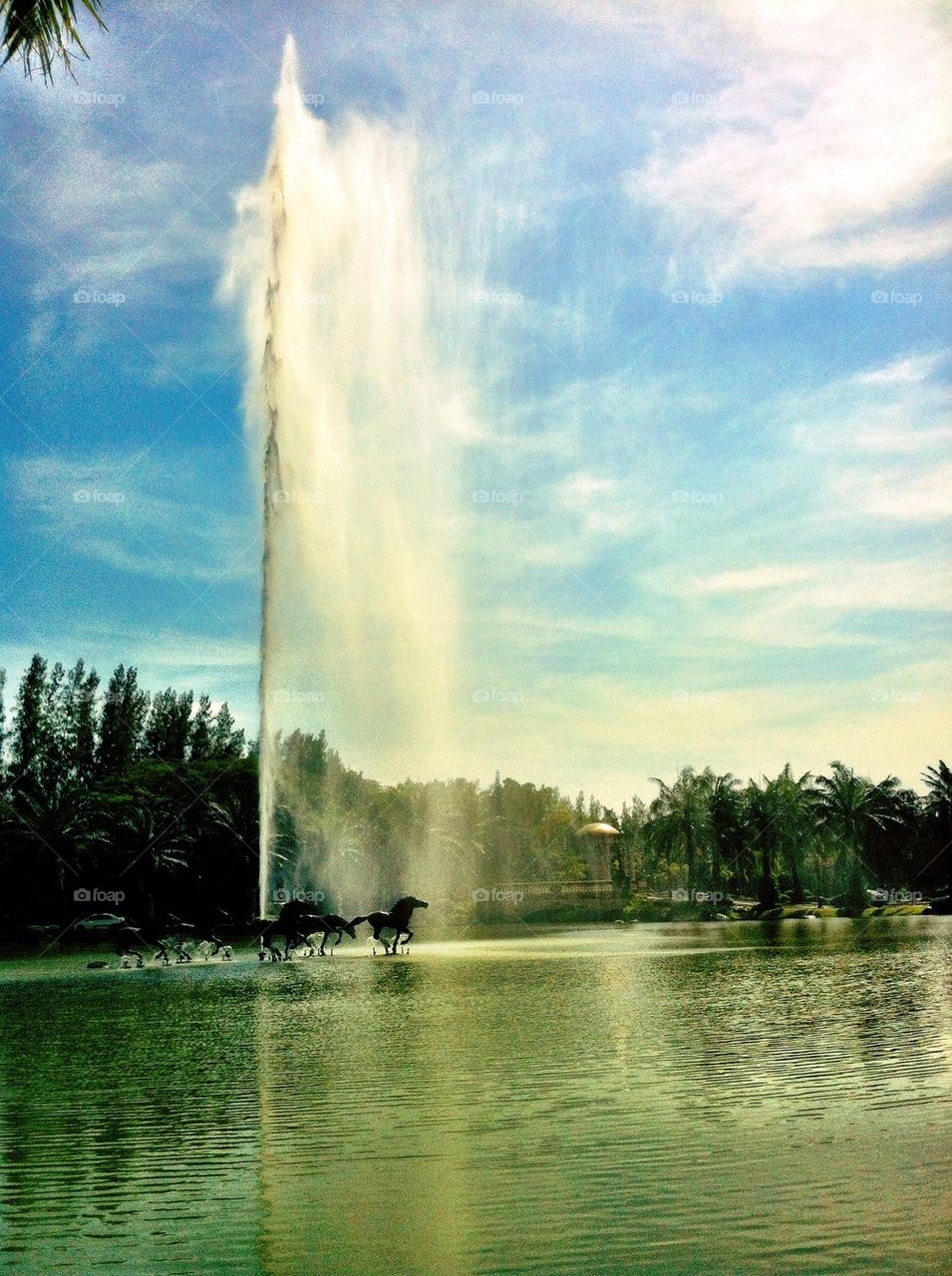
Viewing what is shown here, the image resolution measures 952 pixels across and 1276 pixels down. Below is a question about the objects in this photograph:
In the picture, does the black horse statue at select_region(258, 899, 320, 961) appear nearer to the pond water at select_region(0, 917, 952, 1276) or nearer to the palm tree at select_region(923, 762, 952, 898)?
the pond water at select_region(0, 917, 952, 1276)

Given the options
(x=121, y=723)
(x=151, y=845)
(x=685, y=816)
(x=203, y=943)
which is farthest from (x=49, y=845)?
(x=685, y=816)

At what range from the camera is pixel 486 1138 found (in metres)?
8.78

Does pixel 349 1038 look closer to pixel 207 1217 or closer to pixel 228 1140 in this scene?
pixel 228 1140

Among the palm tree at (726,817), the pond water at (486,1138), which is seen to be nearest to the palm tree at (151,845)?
the palm tree at (726,817)

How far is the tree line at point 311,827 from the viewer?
220ft

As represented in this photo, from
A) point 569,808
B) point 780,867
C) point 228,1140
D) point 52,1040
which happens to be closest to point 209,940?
→ point 52,1040

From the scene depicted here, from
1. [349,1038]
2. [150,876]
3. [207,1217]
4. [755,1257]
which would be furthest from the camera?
[150,876]

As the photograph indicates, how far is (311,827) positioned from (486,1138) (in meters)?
60.5

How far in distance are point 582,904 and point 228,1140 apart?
67.2 meters

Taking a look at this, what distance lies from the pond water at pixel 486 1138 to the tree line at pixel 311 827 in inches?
1785

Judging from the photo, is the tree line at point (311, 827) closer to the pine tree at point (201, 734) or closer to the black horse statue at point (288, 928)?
the pine tree at point (201, 734)

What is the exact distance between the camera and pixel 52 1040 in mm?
15188

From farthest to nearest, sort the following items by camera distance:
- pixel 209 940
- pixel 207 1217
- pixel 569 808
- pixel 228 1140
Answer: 1. pixel 569 808
2. pixel 209 940
3. pixel 228 1140
4. pixel 207 1217

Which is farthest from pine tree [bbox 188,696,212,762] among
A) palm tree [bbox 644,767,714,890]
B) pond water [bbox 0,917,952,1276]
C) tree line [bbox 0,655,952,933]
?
pond water [bbox 0,917,952,1276]
